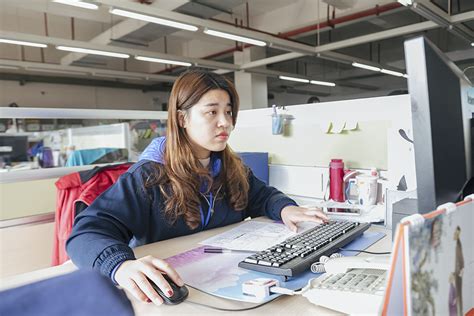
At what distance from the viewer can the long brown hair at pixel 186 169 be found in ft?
3.59

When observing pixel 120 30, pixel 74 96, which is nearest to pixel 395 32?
pixel 120 30

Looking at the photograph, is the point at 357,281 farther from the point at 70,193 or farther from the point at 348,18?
the point at 348,18

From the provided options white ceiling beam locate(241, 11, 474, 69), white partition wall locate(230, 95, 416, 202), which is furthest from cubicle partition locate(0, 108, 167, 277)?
white ceiling beam locate(241, 11, 474, 69)

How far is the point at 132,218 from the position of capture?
1.03 meters

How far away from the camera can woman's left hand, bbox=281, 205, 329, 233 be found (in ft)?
3.69

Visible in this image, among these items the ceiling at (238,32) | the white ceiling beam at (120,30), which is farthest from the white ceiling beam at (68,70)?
the white ceiling beam at (120,30)

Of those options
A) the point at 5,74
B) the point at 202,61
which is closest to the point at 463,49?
the point at 202,61

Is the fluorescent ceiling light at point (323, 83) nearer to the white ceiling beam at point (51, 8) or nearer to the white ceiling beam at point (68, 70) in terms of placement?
the white ceiling beam at point (68, 70)

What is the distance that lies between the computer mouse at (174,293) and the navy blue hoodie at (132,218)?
4.9 inches

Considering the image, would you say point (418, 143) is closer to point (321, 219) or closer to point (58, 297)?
point (58, 297)

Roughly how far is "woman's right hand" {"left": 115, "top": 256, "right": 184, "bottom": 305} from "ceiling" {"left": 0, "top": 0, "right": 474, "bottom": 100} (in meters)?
3.64

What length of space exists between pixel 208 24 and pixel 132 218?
437 centimetres

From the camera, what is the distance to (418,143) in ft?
1.58

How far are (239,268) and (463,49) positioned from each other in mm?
8745
